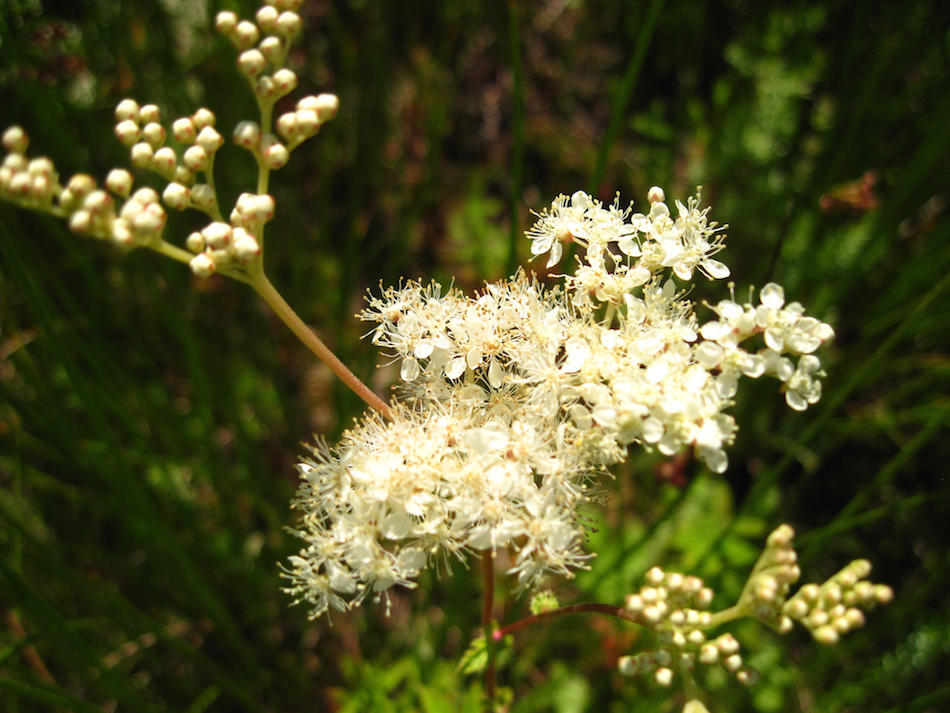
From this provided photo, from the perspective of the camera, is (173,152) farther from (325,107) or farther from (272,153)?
(325,107)

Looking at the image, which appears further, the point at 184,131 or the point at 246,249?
the point at 184,131

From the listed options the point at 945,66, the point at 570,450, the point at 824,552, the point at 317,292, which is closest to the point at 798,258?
the point at 945,66

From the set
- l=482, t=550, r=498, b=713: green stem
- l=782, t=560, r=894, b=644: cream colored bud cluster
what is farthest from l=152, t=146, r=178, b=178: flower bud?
l=782, t=560, r=894, b=644: cream colored bud cluster

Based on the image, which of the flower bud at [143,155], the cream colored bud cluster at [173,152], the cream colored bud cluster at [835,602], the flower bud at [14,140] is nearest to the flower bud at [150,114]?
the cream colored bud cluster at [173,152]

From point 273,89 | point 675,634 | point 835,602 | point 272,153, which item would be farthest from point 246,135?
point 835,602

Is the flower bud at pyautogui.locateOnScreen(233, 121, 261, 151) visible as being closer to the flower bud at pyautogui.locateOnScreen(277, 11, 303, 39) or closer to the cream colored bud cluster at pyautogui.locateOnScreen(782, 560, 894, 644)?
the flower bud at pyautogui.locateOnScreen(277, 11, 303, 39)
